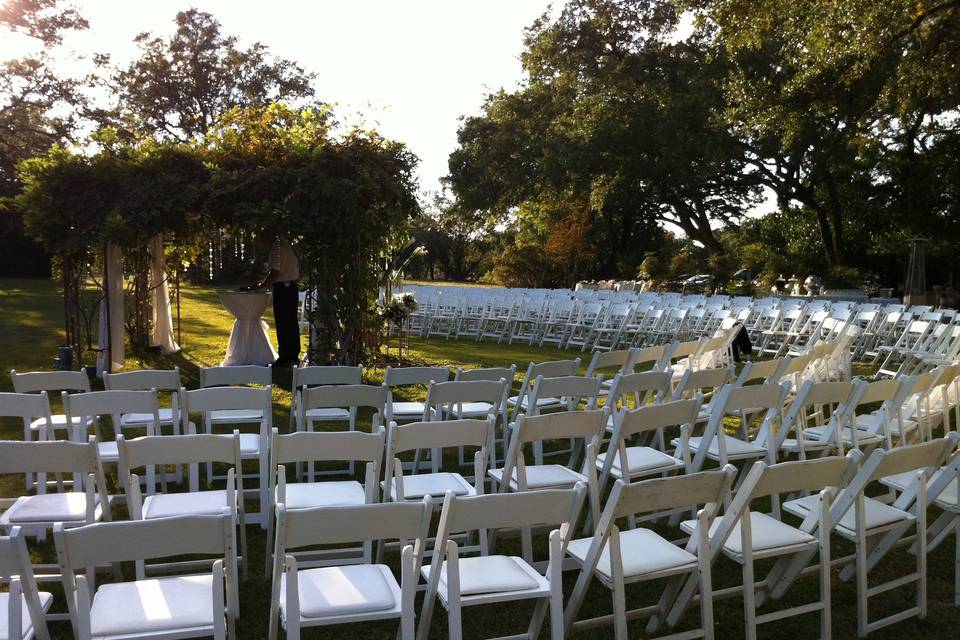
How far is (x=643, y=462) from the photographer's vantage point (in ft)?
14.5

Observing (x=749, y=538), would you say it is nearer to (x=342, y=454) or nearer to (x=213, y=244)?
(x=342, y=454)

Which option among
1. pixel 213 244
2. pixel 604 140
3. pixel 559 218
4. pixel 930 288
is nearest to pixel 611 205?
pixel 559 218

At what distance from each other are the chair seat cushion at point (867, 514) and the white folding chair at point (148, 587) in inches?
97.1

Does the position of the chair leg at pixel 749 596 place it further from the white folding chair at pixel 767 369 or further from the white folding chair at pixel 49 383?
the white folding chair at pixel 49 383

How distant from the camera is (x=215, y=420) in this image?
5.38 metres

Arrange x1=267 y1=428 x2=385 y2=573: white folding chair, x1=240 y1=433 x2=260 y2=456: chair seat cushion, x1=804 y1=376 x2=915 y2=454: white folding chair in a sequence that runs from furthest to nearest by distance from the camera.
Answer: x1=804 y1=376 x2=915 y2=454: white folding chair
x1=240 y1=433 x2=260 y2=456: chair seat cushion
x1=267 y1=428 x2=385 y2=573: white folding chair

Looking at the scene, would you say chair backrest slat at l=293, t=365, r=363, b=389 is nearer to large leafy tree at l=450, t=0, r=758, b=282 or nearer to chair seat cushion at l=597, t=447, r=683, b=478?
chair seat cushion at l=597, t=447, r=683, b=478

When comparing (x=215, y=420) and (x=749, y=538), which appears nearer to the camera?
(x=749, y=538)

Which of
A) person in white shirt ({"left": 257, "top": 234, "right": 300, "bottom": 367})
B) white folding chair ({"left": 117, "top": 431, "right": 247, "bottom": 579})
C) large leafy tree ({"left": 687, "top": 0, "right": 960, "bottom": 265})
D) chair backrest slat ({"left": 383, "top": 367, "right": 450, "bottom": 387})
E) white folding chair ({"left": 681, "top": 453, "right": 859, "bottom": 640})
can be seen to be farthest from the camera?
large leafy tree ({"left": 687, "top": 0, "right": 960, "bottom": 265})

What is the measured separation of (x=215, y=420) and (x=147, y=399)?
3.63ft

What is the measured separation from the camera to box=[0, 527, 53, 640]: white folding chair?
7.05 feet

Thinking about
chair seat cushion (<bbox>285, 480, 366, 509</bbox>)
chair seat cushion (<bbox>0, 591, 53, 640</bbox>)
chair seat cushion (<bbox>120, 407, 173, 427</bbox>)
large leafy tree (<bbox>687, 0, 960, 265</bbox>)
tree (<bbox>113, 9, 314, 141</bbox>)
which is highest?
tree (<bbox>113, 9, 314, 141</bbox>)

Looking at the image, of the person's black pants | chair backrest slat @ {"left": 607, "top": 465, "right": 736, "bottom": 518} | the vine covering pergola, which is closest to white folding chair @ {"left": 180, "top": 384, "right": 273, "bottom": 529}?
chair backrest slat @ {"left": 607, "top": 465, "right": 736, "bottom": 518}

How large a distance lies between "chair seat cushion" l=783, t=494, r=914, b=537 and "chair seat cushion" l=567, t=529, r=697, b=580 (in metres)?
0.76
